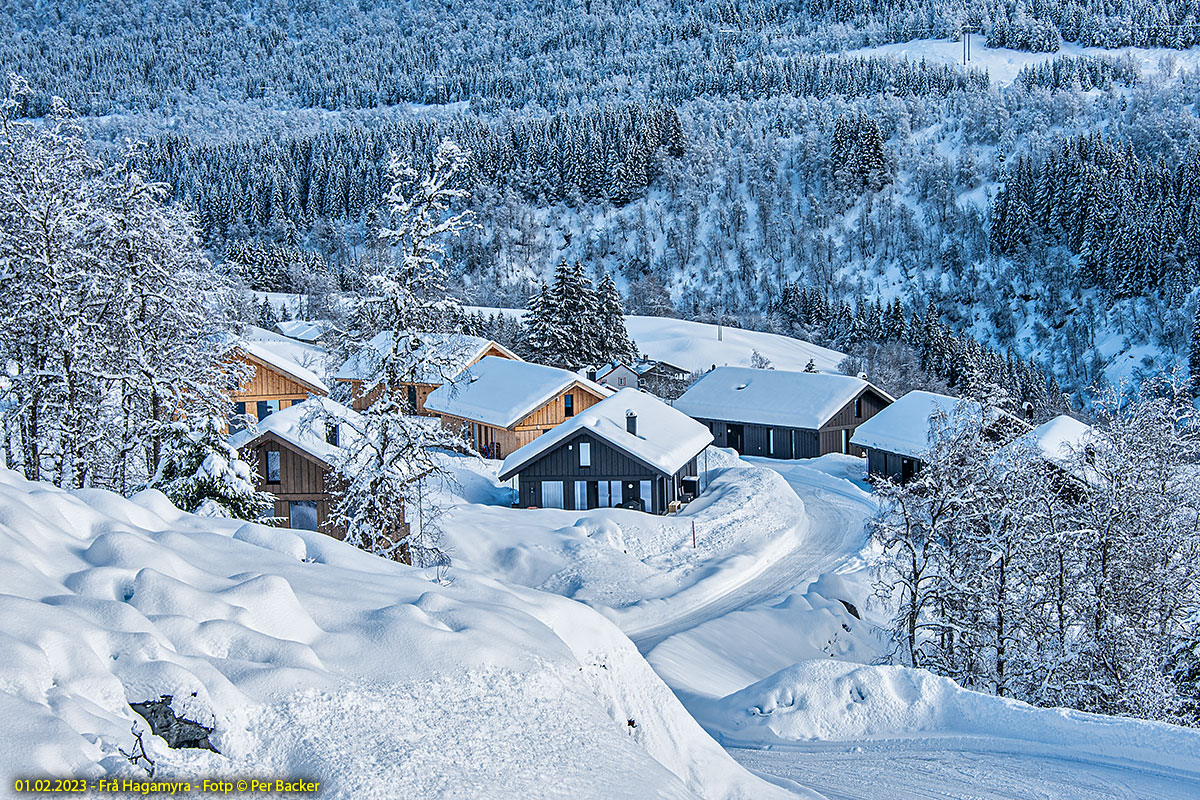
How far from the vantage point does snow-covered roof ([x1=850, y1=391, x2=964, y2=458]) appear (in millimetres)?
45781

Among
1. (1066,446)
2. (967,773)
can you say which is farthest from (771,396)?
(967,773)

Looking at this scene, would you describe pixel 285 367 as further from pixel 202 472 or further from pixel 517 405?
pixel 202 472

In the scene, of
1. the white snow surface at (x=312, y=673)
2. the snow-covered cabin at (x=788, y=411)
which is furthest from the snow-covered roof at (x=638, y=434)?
the white snow surface at (x=312, y=673)

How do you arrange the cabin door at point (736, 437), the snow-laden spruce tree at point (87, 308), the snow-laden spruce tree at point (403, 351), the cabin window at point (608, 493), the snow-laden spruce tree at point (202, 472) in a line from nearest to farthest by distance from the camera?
the snow-laden spruce tree at point (87, 308)
the snow-laden spruce tree at point (202, 472)
the snow-laden spruce tree at point (403, 351)
the cabin window at point (608, 493)
the cabin door at point (736, 437)

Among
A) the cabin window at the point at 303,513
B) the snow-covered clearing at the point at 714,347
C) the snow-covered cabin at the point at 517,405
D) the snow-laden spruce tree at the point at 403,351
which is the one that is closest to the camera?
the snow-laden spruce tree at the point at 403,351

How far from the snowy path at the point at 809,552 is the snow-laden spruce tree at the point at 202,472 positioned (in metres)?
9.73

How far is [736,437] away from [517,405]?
59.3 ft

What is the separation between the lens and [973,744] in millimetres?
11305

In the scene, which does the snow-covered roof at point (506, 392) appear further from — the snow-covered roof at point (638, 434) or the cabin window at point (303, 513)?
the cabin window at point (303, 513)

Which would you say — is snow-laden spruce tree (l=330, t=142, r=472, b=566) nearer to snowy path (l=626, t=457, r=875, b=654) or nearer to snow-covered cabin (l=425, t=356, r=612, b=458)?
snowy path (l=626, t=457, r=875, b=654)

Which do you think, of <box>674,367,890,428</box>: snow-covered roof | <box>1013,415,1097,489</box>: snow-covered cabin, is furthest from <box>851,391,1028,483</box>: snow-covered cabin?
<box>1013,415,1097,489</box>: snow-covered cabin

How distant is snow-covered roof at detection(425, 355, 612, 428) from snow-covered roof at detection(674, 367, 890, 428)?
12118mm

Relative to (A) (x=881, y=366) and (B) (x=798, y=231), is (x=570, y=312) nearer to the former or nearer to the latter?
(A) (x=881, y=366)

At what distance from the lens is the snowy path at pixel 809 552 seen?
25.2 m
